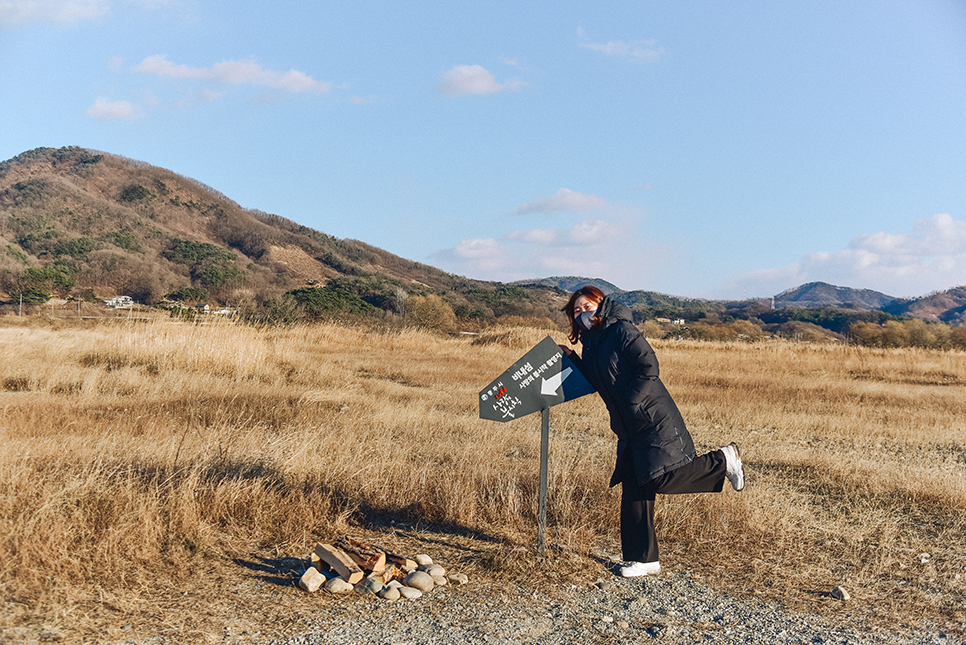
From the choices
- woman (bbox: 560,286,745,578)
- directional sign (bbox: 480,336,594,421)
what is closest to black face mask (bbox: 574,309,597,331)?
woman (bbox: 560,286,745,578)

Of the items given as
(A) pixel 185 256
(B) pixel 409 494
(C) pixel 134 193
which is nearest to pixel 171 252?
(A) pixel 185 256

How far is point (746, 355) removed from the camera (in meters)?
24.2

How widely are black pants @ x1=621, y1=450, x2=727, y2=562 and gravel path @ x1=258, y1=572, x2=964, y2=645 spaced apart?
0.27m

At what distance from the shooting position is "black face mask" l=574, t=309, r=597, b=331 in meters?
4.30

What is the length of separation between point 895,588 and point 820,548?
26.7 inches

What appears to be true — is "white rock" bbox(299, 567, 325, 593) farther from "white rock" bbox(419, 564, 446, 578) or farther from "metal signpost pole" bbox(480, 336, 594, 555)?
"metal signpost pole" bbox(480, 336, 594, 555)

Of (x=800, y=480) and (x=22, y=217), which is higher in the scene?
→ (x=22, y=217)

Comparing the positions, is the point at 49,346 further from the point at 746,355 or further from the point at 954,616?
the point at 746,355

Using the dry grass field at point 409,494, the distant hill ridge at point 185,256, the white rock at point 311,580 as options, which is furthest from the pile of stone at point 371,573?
the distant hill ridge at point 185,256

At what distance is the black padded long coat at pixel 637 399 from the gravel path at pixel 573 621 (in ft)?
2.43

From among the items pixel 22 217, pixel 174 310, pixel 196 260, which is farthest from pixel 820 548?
pixel 22 217

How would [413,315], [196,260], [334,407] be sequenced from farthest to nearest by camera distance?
[196,260], [413,315], [334,407]

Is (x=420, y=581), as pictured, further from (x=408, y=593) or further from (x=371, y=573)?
(x=371, y=573)

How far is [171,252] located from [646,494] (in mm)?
95616
